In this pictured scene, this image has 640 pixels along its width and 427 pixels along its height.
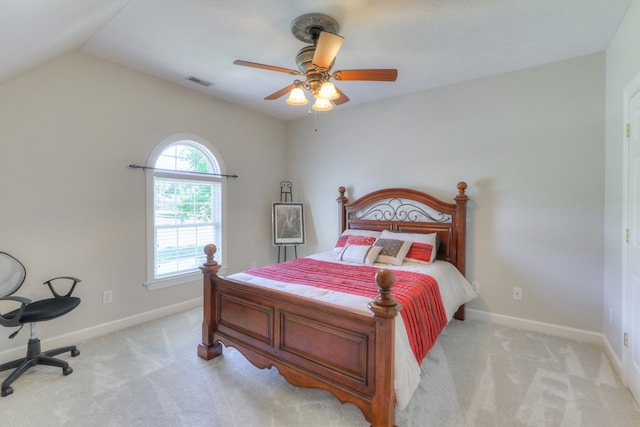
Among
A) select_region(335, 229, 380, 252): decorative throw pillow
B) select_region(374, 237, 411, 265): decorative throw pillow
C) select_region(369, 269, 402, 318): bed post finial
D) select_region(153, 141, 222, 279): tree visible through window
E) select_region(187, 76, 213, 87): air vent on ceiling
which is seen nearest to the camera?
select_region(369, 269, 402, 318): bed post finial

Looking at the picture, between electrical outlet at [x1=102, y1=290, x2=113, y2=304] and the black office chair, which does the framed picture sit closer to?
electrical outlet at [x1=102, y1=290, x2=113, y2=304]

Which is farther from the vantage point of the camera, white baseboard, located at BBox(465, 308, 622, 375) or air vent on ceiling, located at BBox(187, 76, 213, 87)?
air vent on ceiling, located at BBox(187, 76, 213, 87)

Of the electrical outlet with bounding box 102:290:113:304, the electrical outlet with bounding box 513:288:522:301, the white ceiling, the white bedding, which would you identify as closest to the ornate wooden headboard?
the white bedding

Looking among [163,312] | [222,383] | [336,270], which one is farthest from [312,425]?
[163,312]

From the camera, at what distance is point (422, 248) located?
130 inches

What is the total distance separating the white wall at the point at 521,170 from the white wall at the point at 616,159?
127 millimetres

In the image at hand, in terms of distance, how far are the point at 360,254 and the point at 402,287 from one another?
1.02 meters

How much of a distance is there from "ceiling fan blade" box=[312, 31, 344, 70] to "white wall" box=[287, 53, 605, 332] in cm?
175

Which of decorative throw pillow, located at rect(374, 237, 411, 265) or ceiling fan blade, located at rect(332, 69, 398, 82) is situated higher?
ceiling fan blade, located at rect(332, 69, 398, 82)

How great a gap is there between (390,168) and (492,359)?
8.18ft

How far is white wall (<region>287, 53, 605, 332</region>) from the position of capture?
2.90 m

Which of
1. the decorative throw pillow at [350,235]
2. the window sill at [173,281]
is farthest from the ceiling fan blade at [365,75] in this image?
the window sill at [173,281]

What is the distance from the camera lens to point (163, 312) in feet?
11.7

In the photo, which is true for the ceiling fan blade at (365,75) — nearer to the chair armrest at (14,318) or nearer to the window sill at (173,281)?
the chair armrest at (14,318)
